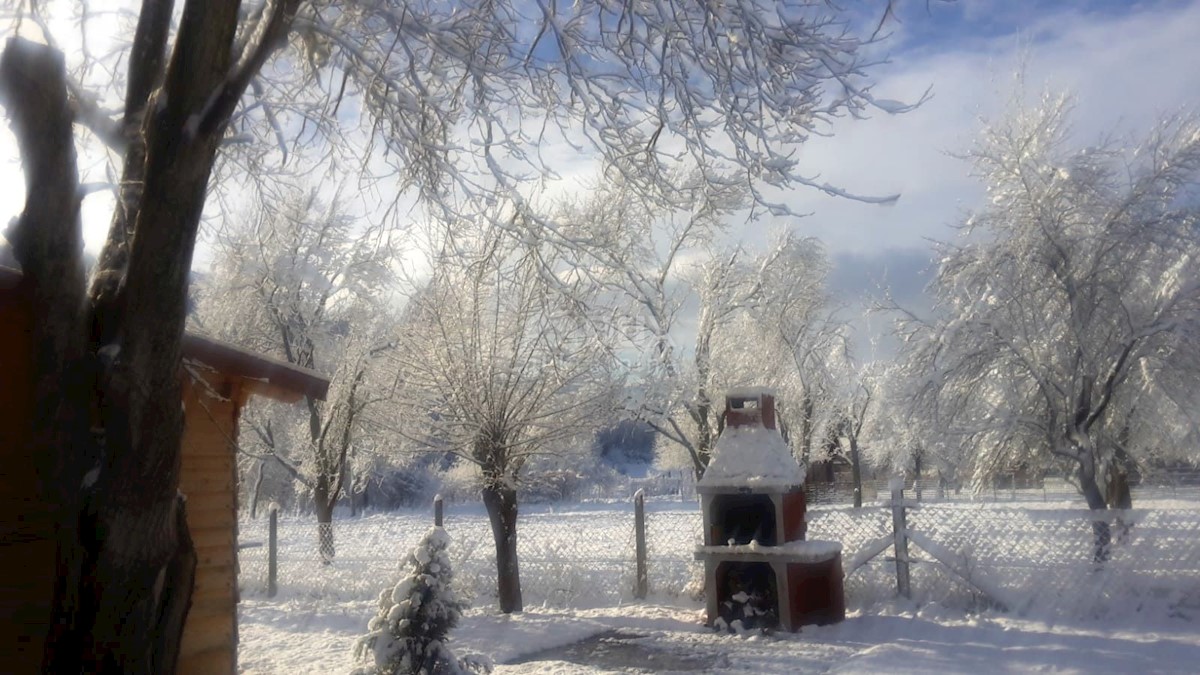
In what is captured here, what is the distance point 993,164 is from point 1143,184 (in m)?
1.96

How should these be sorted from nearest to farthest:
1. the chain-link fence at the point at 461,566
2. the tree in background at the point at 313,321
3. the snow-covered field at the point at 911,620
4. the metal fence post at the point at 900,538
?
the snow-covered field at the point at 911,620, the metal fence post at the point at 900,538, the chain-link fence at the point at 461,566, the tree in background at the point at 313,321

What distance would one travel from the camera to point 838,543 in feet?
33.5

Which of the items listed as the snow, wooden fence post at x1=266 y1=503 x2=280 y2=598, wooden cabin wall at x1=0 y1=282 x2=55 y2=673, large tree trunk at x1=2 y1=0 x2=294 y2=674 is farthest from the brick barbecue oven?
wooden fence post at x1=266 y1=503 x2=280 y2=598

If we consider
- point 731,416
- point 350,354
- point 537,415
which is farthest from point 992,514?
point 350,354

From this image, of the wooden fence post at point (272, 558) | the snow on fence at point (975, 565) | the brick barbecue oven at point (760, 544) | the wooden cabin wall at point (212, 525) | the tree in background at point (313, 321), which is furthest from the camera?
the tree in background at point (313, 321)

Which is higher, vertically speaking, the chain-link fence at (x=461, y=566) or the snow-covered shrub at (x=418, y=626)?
the snow-covered shrub at (x=418, y=626)

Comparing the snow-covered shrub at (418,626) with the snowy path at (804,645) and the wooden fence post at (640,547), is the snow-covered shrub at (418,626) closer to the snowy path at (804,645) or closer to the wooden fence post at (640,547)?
the snowy path at (804,645)

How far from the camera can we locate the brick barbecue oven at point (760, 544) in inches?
383

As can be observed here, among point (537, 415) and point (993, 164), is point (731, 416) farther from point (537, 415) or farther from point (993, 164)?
point (993, 164)

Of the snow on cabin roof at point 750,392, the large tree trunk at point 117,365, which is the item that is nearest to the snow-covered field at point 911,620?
the snow on cabin roof at point 750,392

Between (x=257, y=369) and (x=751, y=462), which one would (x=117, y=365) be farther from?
(x=751, y=462)

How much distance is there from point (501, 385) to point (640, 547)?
3022 millimetres

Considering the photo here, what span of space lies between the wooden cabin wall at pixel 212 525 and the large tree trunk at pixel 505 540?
4.83 m

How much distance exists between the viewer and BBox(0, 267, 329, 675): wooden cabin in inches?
214
